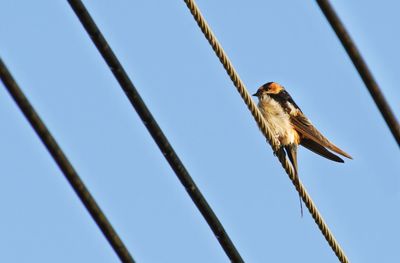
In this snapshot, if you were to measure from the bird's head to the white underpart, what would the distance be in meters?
0.48

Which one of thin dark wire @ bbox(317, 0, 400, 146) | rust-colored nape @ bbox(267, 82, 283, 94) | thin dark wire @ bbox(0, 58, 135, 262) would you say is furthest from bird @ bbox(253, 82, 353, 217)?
thin dark wire @ bbox(317, 0, 400, 146)

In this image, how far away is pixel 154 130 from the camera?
2.99m

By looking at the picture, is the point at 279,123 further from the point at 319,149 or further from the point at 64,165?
the point at 64,165

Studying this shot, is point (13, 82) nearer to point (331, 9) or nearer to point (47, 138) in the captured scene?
point (47, 138)

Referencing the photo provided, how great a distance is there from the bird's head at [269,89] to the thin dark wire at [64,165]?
17.4 ft

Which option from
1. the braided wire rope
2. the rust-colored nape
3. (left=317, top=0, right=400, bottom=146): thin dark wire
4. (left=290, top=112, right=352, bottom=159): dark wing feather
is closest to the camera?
(left=317, top=0, right=400, bottom=146): thin dark wire

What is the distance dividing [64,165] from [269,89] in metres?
5.69

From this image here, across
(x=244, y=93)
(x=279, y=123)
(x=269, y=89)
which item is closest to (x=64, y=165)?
(x=244, y=93)

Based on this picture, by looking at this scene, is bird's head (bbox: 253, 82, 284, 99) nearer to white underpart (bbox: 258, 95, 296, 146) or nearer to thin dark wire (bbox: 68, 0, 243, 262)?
white underpart (bbox: 258, 95, 296, 146)

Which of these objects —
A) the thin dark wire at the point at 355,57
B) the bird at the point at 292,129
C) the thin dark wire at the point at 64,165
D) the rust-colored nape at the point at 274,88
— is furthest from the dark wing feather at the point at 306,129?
the thin dark wire at the point at 355,57

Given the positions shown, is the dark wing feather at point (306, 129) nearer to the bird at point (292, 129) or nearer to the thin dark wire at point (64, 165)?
the bird at point (292, 129)

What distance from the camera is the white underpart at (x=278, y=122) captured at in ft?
22.5

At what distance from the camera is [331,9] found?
2262mm

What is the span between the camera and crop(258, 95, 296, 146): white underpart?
22.5 feet
